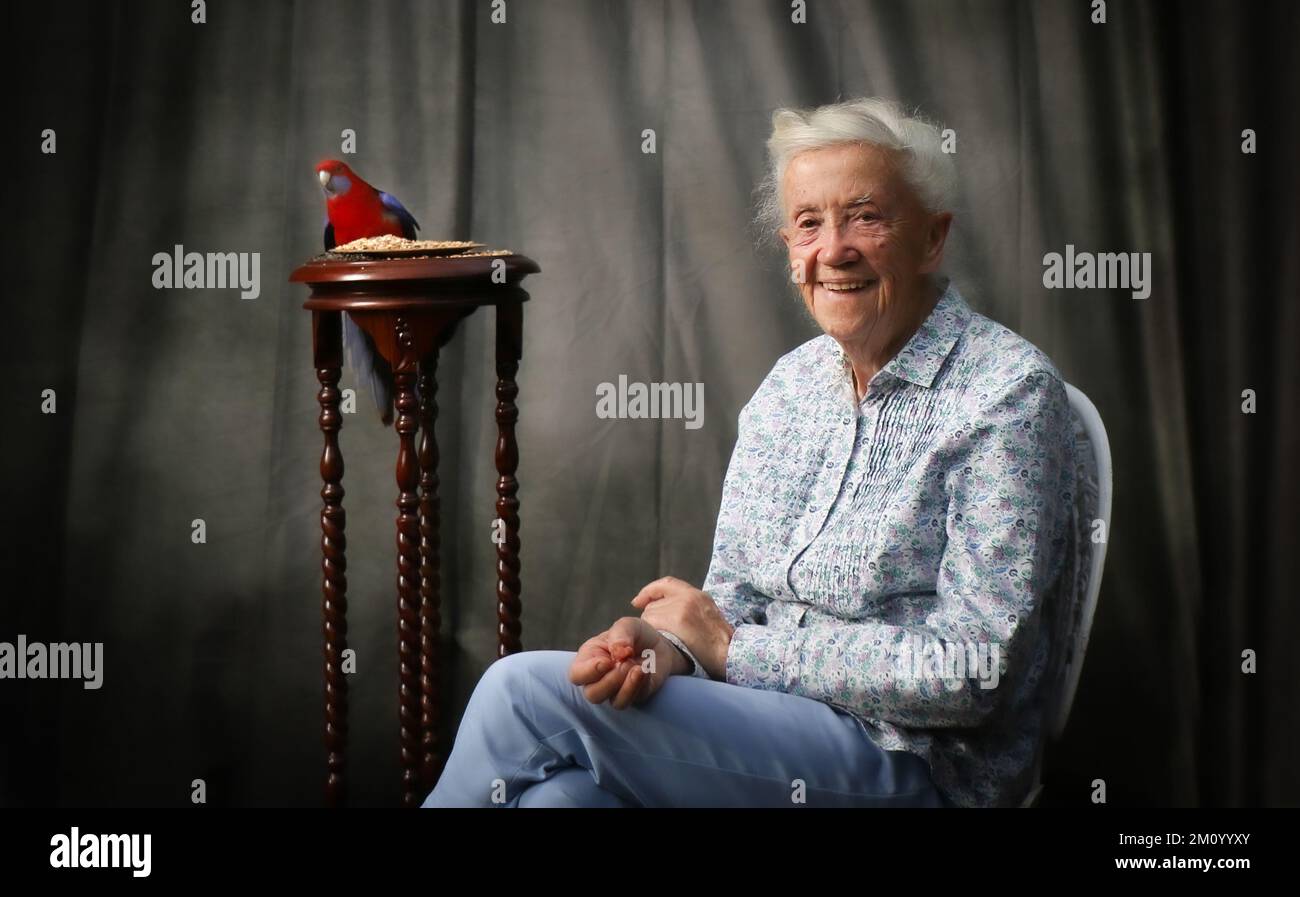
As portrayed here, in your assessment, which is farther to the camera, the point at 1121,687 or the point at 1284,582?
the point at 1121,687

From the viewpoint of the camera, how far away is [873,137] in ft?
5.45

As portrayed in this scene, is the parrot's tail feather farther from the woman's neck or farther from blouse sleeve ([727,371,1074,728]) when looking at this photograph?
blouse sleeve ([727,371,1074,728])

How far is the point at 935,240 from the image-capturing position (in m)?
1.71

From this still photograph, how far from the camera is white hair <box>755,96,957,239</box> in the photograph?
1660mm

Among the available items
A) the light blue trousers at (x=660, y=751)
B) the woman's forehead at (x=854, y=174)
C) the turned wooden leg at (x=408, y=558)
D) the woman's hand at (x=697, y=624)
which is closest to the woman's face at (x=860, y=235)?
the woman's forehead at (x=854, y=174)

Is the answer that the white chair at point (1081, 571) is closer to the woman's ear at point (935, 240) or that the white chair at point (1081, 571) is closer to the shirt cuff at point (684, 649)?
the woman's ear at point (935, 240)

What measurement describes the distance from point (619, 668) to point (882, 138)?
782 mm

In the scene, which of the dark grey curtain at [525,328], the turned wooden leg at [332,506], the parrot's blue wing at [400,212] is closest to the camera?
the turned wooden leg at [332,506]

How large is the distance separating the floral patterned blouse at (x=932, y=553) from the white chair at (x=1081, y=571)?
0.02m

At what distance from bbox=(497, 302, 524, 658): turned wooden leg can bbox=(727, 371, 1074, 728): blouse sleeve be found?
77cm

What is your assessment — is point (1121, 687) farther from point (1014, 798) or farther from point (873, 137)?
point (873, 137)

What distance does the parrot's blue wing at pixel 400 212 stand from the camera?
7.29ft
